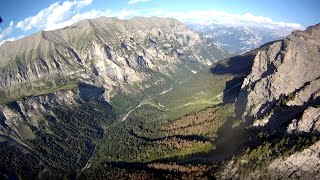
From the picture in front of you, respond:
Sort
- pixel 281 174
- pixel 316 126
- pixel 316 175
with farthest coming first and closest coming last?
1. pixel 316 126
2. pixel 281 174
3. pixel 316 175

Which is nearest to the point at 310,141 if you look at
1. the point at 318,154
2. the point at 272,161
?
the point at 318,154


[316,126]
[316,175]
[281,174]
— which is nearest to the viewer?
[316,175]

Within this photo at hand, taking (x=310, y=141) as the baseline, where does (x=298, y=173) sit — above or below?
below

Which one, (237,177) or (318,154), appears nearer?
(318,154)

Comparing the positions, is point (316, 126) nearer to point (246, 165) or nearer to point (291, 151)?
point (291, 151)

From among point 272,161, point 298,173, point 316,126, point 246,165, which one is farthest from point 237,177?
point 316,126

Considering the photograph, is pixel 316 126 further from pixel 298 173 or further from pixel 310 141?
pixel 298 173

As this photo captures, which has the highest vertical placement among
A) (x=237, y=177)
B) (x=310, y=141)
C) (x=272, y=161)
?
(x=310, y=141)
